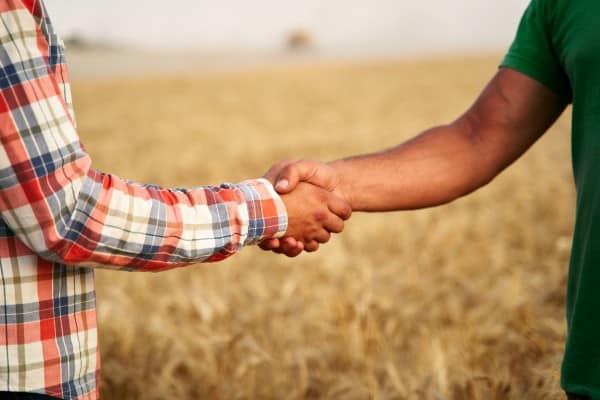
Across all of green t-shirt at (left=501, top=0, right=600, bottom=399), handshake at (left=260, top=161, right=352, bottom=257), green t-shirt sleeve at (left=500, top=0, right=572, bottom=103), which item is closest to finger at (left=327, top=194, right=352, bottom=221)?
handshake at (left=260, top=161, right=352, bottom=257)

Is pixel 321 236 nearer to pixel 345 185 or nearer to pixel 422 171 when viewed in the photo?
pixel 345 185

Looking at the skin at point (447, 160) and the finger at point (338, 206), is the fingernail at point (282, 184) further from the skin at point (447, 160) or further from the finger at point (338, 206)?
the finger at point (338, 206)

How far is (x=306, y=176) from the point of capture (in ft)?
6.52

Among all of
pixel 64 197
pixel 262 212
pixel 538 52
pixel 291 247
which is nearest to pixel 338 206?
pixel 291 247

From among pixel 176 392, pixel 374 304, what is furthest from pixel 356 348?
pixel 176 392

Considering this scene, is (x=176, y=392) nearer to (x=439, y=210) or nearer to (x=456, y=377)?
(x=456, y=377)

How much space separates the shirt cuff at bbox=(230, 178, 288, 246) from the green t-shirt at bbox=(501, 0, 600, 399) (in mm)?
677

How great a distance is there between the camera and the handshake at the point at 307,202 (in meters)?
1.89

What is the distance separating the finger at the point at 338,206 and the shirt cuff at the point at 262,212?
1.26 feet

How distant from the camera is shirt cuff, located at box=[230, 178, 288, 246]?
1.56 meters

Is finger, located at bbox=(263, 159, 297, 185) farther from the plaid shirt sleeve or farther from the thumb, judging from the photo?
the plaid shirt sleeve

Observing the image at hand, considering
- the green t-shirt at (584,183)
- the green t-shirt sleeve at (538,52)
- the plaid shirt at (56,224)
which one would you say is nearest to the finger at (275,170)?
the plaid shirt at (56,224)

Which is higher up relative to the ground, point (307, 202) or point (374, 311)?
point (307, 202)

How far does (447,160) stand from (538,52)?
437 mm
